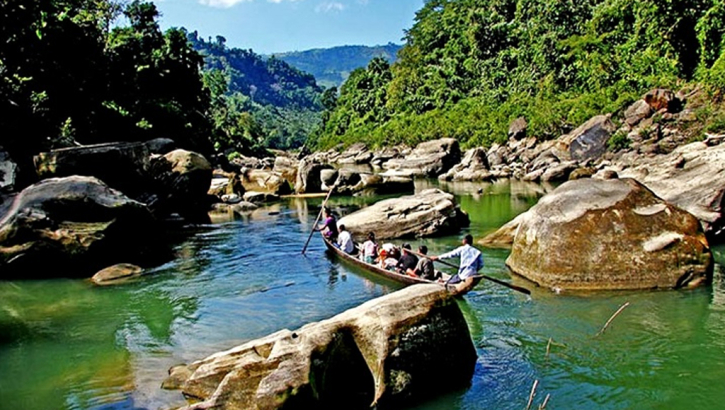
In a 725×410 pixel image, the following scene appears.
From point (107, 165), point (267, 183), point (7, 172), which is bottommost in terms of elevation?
point (267, 183)

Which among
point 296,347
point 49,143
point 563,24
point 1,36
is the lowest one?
point 296,347

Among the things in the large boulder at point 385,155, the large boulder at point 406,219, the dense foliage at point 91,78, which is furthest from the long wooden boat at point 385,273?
the large boulder at point 385,155

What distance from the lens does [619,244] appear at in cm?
1305

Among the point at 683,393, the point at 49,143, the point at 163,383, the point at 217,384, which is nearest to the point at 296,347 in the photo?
the point at 217,384

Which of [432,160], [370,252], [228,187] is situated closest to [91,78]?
[228,187]

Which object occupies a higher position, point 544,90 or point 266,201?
point 544,90

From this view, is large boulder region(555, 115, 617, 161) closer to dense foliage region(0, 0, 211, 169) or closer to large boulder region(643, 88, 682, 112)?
large boulder region(643, 88, 682, 112)

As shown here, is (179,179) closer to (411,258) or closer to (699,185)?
(411,258)

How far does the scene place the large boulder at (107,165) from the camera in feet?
72.4

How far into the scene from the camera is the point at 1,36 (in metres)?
A: 21.1

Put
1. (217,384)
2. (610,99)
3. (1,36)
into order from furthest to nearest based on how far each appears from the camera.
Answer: (610,99)
(1,36)
(217,384)

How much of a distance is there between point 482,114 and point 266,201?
92.1 ft

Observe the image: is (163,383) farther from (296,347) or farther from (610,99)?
(610,99)

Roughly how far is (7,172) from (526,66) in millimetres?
47765
